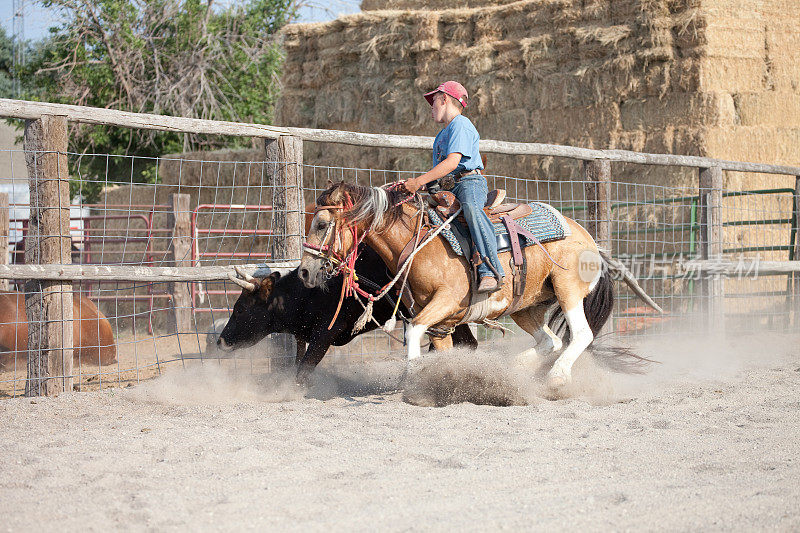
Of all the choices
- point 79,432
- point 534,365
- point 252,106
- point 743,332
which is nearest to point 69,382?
point 79,432

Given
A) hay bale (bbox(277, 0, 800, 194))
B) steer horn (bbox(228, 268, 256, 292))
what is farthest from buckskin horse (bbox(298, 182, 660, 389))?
hay bale (bbox(277, 0, 800, 194))

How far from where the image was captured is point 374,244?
5.32 m

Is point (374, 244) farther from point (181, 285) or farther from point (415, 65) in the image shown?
point (415, 65)

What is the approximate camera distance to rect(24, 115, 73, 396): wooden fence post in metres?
5.43

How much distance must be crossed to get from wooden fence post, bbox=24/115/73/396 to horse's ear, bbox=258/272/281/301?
1381mm

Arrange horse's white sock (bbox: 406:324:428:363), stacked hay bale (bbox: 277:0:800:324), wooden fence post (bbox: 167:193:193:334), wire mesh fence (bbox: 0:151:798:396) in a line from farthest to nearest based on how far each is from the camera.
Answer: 1. wooden fence post (bbox: 167:193:193:334)
2. stacked hay bale (bbox: 277:0:800:324)
3. wire mesh fence (bbox: 0:151:798:396)
4. horse's white sock (bbox: 406:324:428:363)

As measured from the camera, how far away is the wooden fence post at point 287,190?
6.29 m

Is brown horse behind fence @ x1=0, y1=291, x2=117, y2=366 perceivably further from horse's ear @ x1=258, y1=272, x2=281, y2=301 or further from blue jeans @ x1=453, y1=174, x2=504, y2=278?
blue jeans @ x1=453, y1=174, x2=504, y2=278

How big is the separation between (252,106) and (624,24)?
11.7 metres

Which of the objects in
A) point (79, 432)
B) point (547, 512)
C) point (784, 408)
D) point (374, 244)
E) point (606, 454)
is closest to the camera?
point (547, 512)

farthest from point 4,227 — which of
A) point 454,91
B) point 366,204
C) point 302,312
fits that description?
point 454,91

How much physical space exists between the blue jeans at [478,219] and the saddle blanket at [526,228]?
90 mm

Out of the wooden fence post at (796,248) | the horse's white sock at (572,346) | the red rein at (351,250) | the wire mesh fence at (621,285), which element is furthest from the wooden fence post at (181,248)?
the wooden fence post at (796,248)

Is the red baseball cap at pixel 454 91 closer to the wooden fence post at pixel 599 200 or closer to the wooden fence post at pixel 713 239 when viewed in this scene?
the wooden fence post at pixel 599 200
